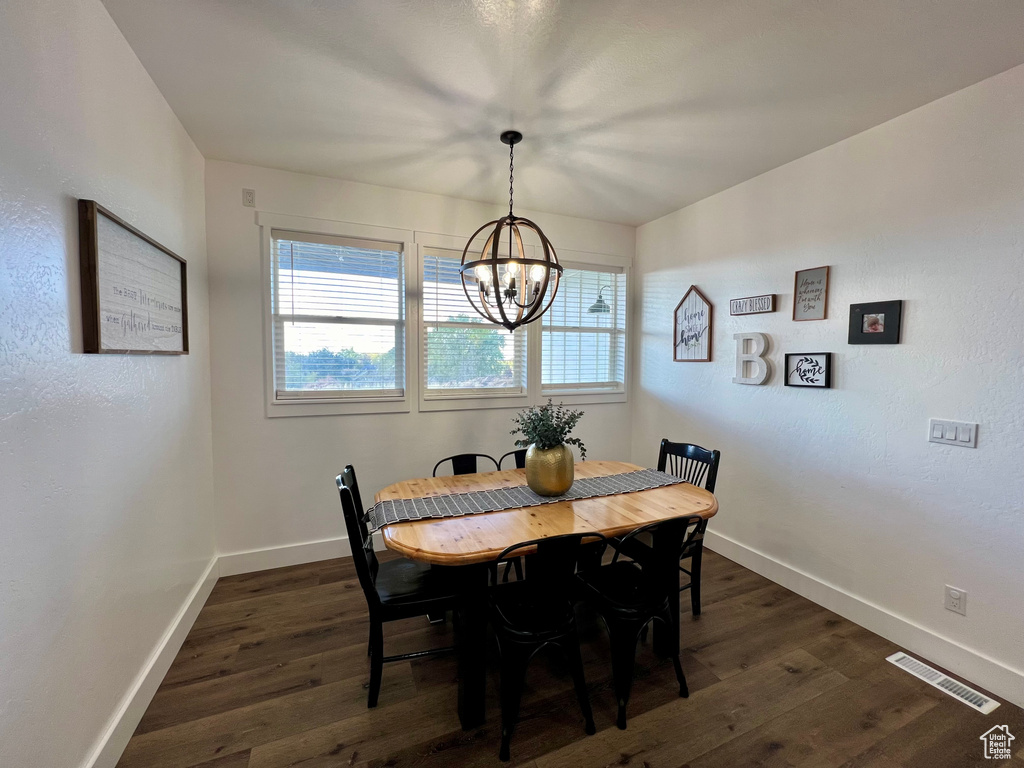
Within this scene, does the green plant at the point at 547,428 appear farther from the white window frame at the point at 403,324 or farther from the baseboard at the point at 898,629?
the baseboard at the point at 898,629

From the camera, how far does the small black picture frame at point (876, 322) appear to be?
2152 mm

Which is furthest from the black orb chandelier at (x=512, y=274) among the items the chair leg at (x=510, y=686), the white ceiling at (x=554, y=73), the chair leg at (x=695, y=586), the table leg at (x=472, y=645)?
the chair leg at (x=695, y=586)

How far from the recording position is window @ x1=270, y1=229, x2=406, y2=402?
9.47 ft

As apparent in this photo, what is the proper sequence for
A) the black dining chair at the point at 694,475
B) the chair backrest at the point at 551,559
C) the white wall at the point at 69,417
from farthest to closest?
the black dining chair at the point at 694,475
the chair backrest at the point at 551,559
the white wall at the point at 69,417

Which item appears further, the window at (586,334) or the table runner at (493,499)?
the window at (586,334)

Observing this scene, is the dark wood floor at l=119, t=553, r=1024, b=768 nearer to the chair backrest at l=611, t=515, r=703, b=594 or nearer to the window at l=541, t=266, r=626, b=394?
the chair backrest at l=611, t=515, r=703, b=594

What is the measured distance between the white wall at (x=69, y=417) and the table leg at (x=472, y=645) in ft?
3.96

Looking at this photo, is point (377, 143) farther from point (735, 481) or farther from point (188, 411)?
point (735, 481)

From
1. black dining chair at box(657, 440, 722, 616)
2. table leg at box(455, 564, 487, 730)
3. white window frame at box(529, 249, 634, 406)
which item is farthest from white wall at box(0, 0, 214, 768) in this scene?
white window frame at box(529, 249, 634, 406)

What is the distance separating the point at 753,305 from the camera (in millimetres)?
2883

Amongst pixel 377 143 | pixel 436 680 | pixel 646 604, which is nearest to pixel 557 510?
pixel 646 604

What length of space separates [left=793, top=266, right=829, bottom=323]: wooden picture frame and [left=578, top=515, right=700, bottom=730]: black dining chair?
1.59 meters

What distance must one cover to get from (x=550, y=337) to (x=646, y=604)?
8.08 feet

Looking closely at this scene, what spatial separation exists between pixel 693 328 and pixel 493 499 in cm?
229
